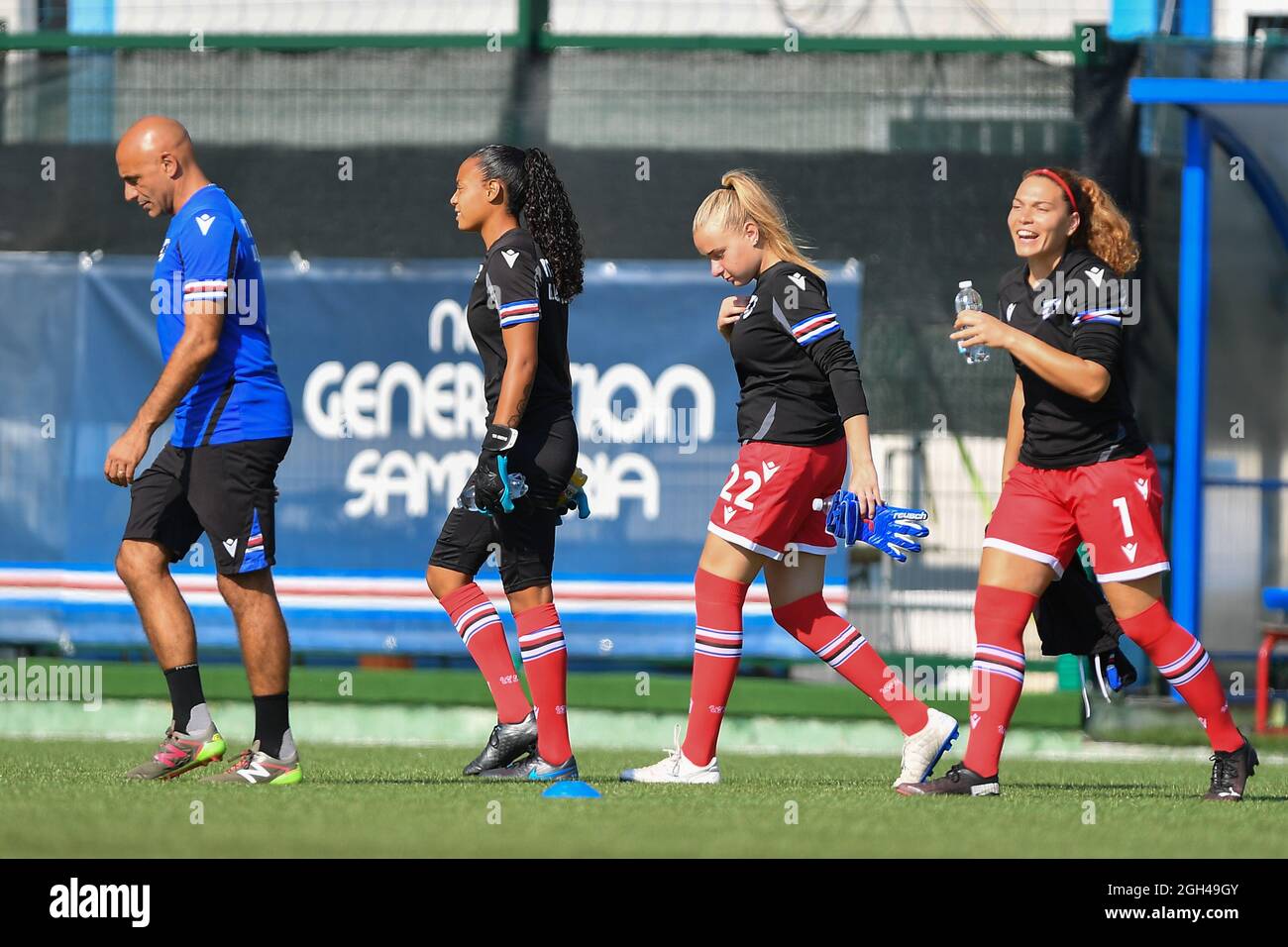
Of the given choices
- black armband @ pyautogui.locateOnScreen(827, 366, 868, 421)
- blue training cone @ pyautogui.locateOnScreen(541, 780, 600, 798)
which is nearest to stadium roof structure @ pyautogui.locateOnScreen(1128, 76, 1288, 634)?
black armband @ pyautogui.locateOnScreen(827, 366, 868, 421)

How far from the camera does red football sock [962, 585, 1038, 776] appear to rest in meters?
5.94

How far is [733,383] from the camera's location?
9.55m

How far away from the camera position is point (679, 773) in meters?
6.20

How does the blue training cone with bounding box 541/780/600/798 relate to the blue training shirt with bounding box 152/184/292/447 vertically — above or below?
below

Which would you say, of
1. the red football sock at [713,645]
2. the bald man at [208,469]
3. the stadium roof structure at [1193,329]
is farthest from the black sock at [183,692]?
the stadium roof structure at [1193,329]

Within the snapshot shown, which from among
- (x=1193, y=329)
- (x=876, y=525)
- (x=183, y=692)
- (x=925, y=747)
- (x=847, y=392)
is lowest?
(x=925, y=747)

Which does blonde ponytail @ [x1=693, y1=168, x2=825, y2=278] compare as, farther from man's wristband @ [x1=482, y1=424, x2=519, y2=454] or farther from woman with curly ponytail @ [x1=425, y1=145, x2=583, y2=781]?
man's wristband @ [x1=482, y1=424, x2=519, y2=454]

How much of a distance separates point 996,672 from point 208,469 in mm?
2517

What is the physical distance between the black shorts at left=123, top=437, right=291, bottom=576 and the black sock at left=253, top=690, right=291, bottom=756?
0.42 m

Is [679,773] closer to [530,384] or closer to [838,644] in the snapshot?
[838,644]

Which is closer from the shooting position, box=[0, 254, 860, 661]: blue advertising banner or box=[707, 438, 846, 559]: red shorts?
box=[707, 438, 846, 559]: red shorts

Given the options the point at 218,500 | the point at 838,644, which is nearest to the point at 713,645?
the point at 838,644

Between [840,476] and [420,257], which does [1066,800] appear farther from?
[420,257]

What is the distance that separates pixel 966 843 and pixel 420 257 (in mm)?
5695
